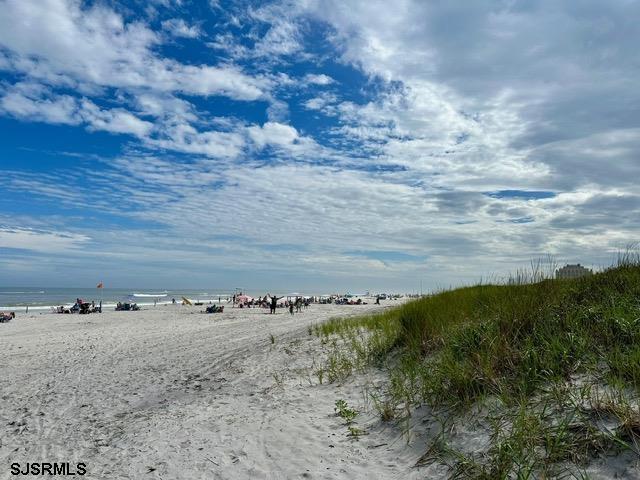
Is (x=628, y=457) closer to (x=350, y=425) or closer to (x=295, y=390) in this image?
(x=350, y=425)

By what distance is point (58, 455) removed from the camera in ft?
17.6

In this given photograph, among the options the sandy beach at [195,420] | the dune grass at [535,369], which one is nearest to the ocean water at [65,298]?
the sandy beach at [195,420]

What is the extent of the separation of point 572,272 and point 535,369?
435cm

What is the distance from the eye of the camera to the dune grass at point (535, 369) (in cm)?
358

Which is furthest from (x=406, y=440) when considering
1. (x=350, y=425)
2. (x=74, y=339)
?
(x=74, y=339)

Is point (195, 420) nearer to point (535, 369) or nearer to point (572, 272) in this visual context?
point (535, 369)

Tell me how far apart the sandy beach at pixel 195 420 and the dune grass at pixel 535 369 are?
2.37 ft

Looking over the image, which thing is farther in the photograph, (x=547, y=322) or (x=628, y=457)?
(x=547, y=322)

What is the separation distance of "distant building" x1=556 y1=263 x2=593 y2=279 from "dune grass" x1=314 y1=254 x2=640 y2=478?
1.51 ft

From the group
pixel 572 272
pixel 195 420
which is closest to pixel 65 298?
pixel 195 420

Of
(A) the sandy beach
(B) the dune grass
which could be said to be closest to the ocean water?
(A) the sandy beach

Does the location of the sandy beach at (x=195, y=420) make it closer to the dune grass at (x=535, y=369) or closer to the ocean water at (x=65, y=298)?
the dune grass at (x=535, y=369)

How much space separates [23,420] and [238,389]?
349 cm

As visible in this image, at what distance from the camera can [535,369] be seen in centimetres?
476
